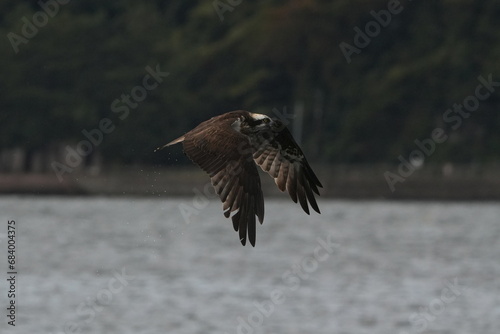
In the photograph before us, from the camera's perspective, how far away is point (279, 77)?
93.2 metres

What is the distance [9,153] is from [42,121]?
289 centimetres

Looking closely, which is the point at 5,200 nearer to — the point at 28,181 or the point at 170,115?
the point at 28,181

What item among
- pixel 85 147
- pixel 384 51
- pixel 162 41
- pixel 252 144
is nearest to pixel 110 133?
pixel 85 147

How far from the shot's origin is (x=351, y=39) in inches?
3612
